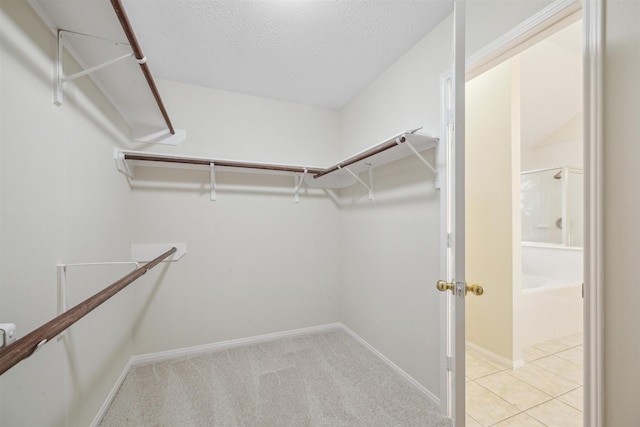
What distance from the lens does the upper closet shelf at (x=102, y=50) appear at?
101 centimetres

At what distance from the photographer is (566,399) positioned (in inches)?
67.1

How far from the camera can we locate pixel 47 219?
107cm

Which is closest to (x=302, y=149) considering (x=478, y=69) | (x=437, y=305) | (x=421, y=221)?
(x=421, y=221)

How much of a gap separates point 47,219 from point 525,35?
2274 mm

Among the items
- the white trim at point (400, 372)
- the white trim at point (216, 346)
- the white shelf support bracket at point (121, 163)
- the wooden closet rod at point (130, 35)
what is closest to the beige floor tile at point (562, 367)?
the white trim at point (400, 372)

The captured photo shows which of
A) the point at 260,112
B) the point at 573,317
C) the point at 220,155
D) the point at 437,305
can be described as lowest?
the point at 573,317

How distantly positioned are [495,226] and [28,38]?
3125 millimetres

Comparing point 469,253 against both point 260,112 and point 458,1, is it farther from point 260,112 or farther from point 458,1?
point 260,112

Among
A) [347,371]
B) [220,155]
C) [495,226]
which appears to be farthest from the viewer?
[220,155]

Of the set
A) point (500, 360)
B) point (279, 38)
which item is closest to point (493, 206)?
point (500, 360)

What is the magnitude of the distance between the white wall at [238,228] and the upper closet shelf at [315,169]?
0.47ft

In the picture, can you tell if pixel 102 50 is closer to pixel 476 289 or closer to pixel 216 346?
pixel 476 289

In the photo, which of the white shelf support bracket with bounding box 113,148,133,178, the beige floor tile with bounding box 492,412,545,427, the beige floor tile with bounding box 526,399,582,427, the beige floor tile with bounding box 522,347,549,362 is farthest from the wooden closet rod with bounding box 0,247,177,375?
the beige floor tile with bounding box 522,347,549,362

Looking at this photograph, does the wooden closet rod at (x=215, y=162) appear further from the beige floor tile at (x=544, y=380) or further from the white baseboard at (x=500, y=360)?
the beige floor tile at (x=544, y=380)
